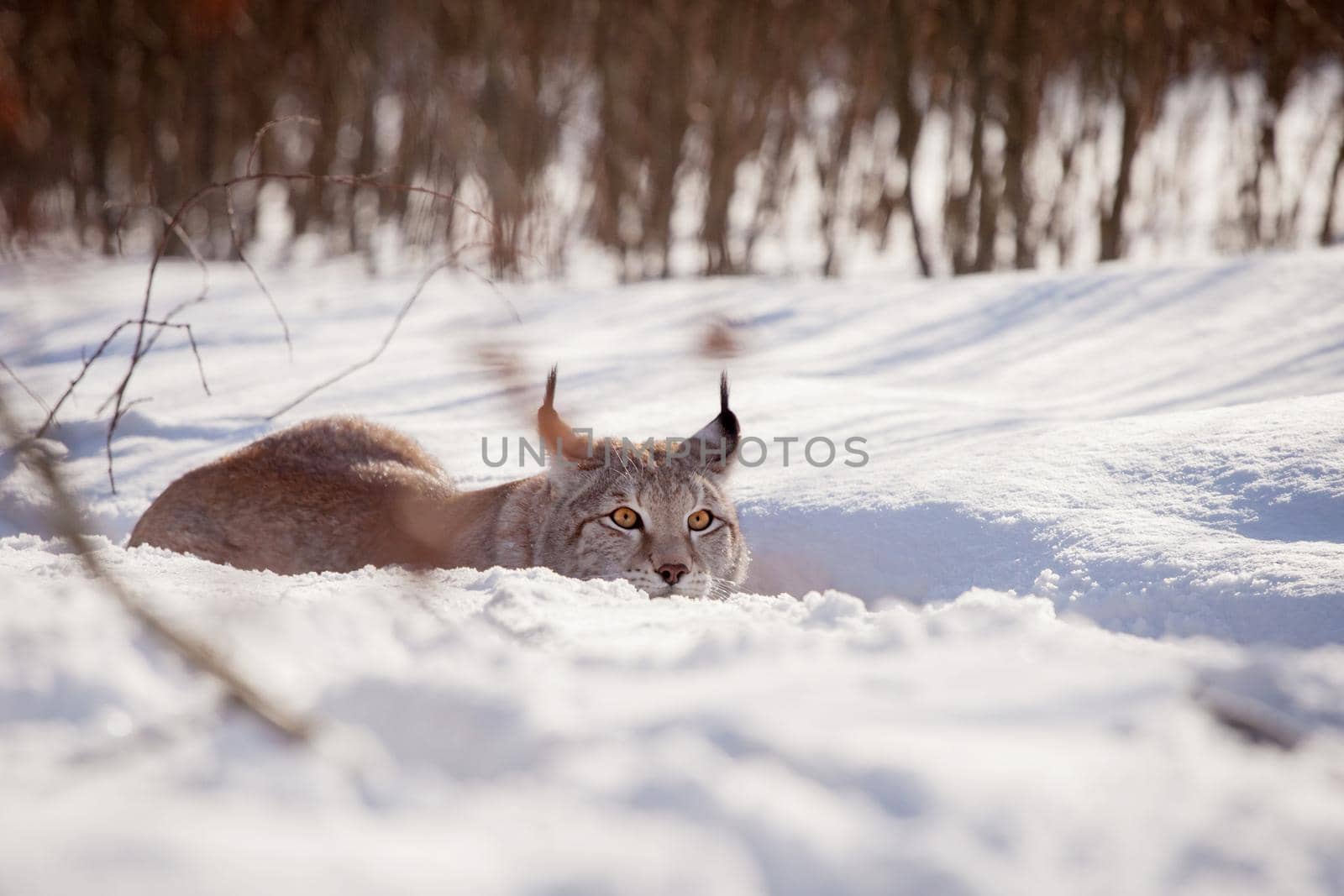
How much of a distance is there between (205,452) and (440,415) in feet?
3.71

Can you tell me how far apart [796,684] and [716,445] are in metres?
2.24

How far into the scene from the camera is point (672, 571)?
142 inches

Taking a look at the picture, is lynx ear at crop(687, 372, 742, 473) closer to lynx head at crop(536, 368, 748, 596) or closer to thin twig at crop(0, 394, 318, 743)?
lynx head at crop(536, 368, 748, 596)

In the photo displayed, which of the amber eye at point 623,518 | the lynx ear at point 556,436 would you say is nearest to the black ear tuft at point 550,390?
the lynx ear at point 556,436

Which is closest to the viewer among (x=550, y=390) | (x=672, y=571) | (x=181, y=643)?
(x=181, y=643)

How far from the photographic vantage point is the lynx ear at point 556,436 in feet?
12.9

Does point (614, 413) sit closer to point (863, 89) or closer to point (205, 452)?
point (205, 452)

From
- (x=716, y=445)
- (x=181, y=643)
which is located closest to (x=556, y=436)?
(x=716, y=445)

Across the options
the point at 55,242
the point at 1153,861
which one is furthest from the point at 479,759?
the point at 55,242

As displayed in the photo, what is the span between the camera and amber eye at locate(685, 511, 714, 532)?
153 inches

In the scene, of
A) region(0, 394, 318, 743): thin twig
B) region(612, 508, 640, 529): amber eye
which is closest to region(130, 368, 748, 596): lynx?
region(612, 508, 640, 529): amber eye

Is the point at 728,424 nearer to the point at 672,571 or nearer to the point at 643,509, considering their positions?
the point at 643,509

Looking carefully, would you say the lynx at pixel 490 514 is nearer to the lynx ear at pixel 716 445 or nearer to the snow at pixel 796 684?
the lynx ear at pixel 716 445

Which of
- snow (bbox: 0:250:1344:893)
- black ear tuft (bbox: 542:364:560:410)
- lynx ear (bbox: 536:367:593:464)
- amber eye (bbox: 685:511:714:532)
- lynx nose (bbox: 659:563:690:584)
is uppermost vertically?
black ear tuft (bbox: 542:364:560:410)
